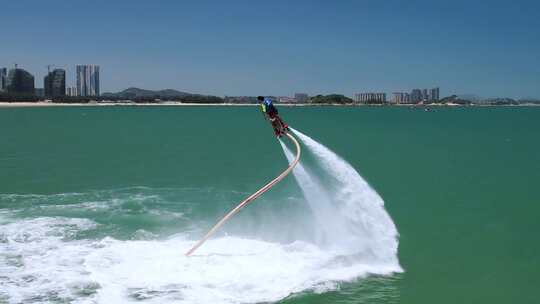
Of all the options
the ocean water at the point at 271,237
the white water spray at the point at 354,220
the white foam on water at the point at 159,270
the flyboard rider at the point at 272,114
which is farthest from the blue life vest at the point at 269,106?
the white foam on water at the point at 159,270

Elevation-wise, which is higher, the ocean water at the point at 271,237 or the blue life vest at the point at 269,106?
the blue life vest at the point at 269,106

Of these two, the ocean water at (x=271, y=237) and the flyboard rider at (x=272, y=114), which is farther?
the flyboard rider at (x=272, y=114)

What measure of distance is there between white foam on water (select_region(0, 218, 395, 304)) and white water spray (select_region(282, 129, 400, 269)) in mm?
960

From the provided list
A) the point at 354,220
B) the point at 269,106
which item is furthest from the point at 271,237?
the point at 269,106

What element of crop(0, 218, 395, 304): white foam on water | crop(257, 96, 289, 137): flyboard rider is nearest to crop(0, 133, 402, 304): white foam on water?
crop(0, 218, 395, 304): white foam on water

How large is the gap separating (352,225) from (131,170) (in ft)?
85.3

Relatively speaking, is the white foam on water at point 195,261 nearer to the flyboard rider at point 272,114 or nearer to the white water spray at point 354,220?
the white water spray at point 354,220

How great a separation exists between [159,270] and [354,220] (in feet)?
28.0

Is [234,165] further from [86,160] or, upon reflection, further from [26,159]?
[26,159]

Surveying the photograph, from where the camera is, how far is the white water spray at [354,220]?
68.5 ft

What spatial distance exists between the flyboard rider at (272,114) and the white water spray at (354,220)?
1.84 feet

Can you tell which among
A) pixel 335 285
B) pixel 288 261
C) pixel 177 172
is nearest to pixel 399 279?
pixel 335 285

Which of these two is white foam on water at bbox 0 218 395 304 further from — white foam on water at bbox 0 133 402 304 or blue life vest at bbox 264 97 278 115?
blue life vest at bbox 264 97 278 115

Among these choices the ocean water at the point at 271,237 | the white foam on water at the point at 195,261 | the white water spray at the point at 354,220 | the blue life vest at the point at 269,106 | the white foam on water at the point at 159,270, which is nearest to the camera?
the white foam on water at the point at 159,270
